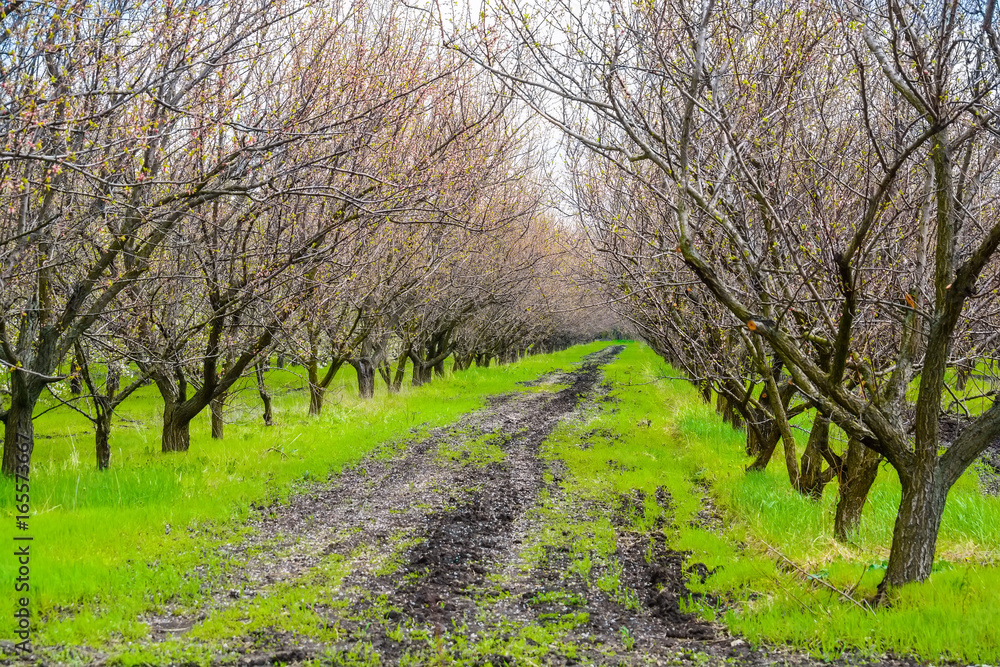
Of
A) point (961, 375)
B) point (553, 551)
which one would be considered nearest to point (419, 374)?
point (961, 375)

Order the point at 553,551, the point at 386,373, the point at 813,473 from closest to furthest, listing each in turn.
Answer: the point at 553,551, the point at 813,473, the point at 386,373

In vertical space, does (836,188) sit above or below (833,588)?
above

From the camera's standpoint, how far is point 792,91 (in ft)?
23.7

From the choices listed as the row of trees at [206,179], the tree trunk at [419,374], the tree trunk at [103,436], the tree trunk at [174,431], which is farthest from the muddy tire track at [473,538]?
the tree trunk at [419,374]

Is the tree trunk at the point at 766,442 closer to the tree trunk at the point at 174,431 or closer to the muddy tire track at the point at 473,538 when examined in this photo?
the muddy tire track at the point at 473,538

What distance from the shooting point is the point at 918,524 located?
555 cm

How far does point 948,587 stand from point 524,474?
7582 mm

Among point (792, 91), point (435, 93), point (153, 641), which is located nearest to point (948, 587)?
point (792, 91)

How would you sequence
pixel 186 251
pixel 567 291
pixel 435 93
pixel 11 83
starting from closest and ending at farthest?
pixel 11 83 < pixel 186 251 < pixel 435 93 < pixel 567 291

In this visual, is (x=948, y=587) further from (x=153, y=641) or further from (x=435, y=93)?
(x=435, y=93)

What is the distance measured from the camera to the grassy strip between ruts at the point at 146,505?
590 centimetres

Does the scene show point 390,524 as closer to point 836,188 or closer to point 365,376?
point 836,188

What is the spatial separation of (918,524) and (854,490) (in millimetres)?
2398

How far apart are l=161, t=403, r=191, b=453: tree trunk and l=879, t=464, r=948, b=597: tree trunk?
11199mm
